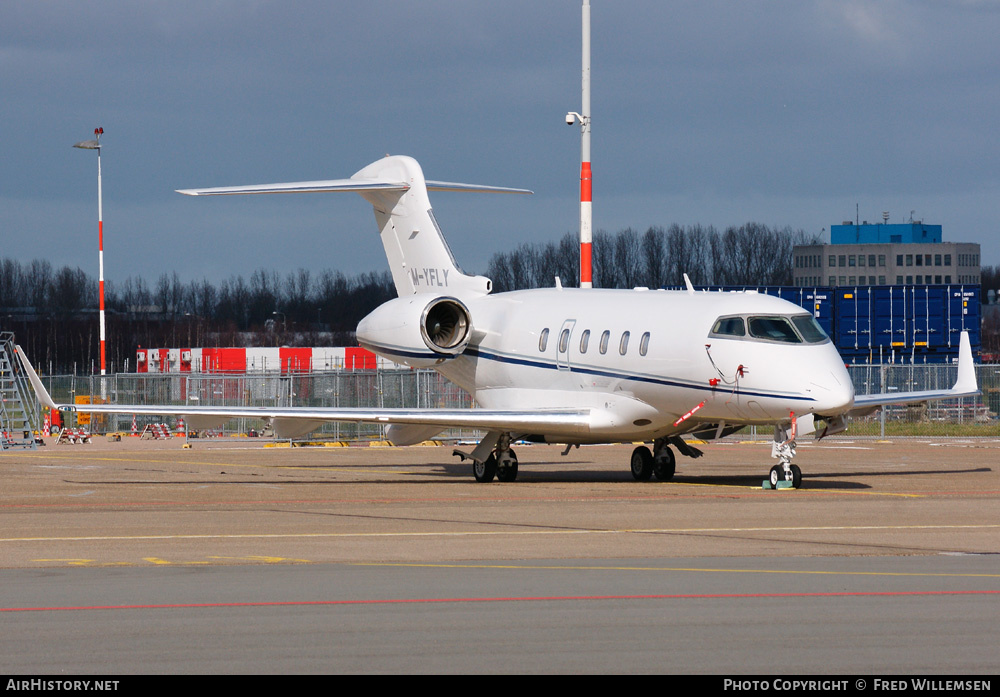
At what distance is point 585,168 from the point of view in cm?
3200

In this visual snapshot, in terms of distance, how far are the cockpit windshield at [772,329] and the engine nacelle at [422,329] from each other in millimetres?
6452

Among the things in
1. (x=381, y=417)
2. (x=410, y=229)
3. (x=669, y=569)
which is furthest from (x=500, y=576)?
(x=410, y=229)

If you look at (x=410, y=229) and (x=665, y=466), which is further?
(x=410, y=229)

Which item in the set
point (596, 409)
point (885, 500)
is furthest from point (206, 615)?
point (596, 409)

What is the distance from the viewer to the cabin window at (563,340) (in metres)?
24.8

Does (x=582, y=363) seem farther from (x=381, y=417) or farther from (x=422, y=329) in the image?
(x=422, y=329)

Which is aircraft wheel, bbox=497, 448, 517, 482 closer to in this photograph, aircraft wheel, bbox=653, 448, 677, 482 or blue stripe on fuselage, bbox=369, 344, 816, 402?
blue stripe on fuselage, bbox=369, 344, 816, 402

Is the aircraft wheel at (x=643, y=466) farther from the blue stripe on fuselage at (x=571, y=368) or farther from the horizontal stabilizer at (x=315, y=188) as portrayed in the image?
the horizontal stabilizer at (x=315, y=188)

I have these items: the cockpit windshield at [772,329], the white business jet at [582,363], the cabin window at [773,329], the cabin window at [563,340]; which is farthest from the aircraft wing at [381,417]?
the cabin window at [773,329]

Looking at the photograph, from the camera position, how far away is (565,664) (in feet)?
25.7

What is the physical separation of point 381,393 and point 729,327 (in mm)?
22470

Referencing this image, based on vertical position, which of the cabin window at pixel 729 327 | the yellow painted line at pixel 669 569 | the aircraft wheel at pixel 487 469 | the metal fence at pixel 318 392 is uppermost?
the cabin window at pixel 729 327
